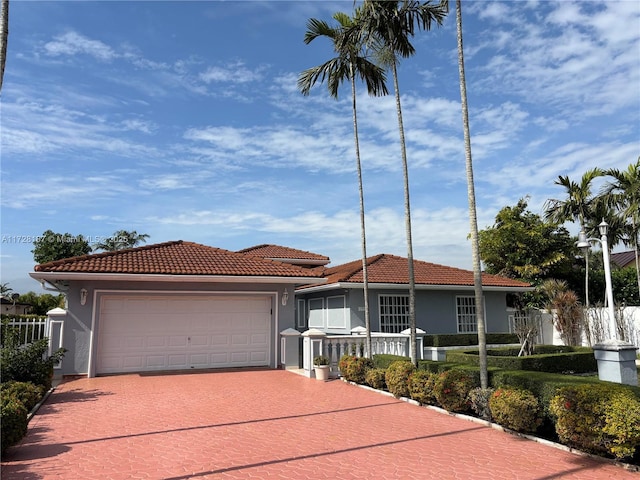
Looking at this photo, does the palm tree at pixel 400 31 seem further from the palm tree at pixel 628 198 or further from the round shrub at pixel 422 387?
the palm tree at pixel 628 198

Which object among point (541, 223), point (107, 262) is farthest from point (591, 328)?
point (107, 262)

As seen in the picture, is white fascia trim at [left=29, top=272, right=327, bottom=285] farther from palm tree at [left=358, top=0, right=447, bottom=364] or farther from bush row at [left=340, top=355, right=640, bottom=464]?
bush row at [left=340, top=355, right=640, bottom=464]

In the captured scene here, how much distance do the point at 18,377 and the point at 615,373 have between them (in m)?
12.1

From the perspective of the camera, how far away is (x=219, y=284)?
47.6ft

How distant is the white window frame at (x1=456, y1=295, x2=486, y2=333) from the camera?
20.3 m

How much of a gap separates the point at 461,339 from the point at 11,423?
1652 cm

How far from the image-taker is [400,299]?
753 inches

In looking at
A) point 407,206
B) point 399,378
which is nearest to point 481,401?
point 399,378

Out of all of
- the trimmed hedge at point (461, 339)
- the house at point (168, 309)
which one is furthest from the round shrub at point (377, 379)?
the trimmed hedge at point (461, 339)

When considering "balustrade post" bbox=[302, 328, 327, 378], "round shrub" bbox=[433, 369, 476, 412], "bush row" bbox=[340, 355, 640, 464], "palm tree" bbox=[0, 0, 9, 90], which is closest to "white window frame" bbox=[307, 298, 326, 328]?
"balustrade post" bbox=[302, 328, 327, 378]

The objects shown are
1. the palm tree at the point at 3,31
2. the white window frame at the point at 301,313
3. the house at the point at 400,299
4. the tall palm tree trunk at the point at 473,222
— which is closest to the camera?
the palm tree at the point at 3,31

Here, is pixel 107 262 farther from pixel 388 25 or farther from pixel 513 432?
pixel 513 432

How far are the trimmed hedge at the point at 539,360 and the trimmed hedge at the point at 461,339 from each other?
142 cm

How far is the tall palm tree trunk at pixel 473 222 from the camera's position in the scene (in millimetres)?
8203
